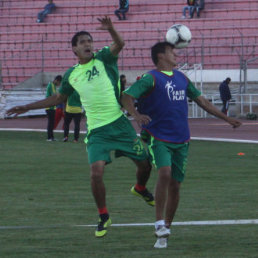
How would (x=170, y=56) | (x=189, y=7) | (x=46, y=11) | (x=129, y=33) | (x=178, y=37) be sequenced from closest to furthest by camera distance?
1. (x=170, y=56)
2. (x=178, y=37)
3. (x=189, y=7)
4. (x=129, y=33)
5. (x=46, y=11)

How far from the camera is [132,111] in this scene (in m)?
7.50

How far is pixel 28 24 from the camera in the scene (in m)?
42.2

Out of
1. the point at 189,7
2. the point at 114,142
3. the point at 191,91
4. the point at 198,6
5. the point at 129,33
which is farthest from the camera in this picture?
the point at 129,33

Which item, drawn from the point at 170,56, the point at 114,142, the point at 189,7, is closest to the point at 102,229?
the point at 114,142

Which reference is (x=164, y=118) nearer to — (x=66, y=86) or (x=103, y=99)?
(x=103, y=99)

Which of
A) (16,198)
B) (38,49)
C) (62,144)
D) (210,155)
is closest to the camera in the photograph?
(16,198)

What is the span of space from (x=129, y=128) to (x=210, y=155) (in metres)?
9.88

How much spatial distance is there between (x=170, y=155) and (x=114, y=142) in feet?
2.63

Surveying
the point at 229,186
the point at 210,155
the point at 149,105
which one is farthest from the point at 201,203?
the point at 210,155

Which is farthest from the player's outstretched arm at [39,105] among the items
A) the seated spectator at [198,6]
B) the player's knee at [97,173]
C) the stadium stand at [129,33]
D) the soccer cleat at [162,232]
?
the seated spectator at [198,6]

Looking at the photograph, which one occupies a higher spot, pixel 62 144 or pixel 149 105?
pixel 149 105

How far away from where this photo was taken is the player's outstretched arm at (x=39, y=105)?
8336 mm

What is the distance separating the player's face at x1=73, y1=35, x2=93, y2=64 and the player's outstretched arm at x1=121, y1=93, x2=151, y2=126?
0.78 m

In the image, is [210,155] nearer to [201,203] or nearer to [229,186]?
[229,186]
